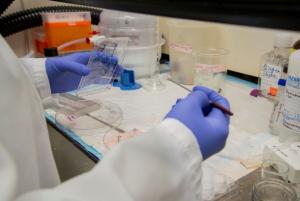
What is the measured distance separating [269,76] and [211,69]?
0.22 m

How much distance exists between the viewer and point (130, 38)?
132cm

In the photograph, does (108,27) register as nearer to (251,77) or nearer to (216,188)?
(251,77)

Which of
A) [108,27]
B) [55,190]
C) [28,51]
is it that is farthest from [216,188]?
[28,51]

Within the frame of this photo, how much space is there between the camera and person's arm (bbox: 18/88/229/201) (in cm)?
42

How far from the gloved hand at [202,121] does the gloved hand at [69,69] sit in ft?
1.56

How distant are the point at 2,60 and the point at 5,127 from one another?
0.37 ft

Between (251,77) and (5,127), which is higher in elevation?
(5,127)

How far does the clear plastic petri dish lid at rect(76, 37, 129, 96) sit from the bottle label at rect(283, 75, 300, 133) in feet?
2.00

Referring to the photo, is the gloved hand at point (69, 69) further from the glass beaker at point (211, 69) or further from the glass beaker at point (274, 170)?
the glass beaker at point (274, 170)

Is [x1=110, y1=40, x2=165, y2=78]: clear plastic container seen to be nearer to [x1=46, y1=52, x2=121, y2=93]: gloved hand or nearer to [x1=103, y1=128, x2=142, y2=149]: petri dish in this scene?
[x1=46, y1=52, x2=121, y2=93]: gloved hand

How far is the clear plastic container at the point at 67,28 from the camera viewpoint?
135cm

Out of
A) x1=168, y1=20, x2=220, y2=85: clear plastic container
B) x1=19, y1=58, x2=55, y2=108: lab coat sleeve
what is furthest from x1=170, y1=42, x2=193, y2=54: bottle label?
x1=19, y1=58, x2=55, y2=108: lab coat sleeve

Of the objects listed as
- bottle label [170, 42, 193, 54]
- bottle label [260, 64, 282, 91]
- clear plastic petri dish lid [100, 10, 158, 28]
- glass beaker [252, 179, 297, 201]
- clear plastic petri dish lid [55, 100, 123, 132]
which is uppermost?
clear plastic petri dish lid [100, 10, 158, 28]

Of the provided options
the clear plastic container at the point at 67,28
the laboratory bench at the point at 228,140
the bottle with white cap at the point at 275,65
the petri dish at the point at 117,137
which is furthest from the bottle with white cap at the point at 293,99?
the clear plastic container at the point at 67,28
